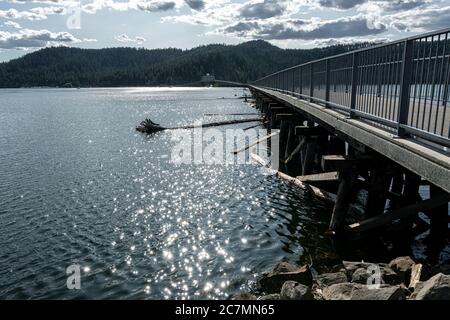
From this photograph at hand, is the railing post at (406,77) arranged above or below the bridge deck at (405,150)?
above

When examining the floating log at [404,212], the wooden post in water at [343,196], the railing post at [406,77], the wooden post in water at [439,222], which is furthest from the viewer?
the wooden post in water at [439,222]

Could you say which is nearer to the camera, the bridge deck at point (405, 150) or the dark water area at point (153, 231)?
the bridge deck at point (405, 150)

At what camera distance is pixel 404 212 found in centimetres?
927

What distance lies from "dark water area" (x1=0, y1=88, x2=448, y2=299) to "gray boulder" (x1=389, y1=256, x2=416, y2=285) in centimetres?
158

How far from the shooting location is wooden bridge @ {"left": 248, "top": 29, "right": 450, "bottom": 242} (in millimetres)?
6176

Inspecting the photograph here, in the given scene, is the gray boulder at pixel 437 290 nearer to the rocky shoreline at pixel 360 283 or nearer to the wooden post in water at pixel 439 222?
the rocky shoreline at pixel 360 283

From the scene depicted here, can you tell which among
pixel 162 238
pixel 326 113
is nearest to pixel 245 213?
pixel 162 238

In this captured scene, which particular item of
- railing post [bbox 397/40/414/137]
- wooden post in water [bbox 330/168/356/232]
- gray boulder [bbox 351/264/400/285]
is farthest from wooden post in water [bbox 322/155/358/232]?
railing post [bbox 397/40/414/137]

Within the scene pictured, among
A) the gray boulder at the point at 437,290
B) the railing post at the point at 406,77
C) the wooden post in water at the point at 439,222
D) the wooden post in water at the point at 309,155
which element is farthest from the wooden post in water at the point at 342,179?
the wooden post in water at the point at 309,155

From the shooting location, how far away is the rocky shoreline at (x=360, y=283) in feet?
20.4

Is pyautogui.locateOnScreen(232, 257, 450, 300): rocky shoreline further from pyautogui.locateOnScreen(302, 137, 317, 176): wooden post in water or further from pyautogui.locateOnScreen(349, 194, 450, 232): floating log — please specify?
pyautogui.locateOnScreen(302, 137, 317, 176): wooden post in water

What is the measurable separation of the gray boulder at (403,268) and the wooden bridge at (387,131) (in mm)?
1209

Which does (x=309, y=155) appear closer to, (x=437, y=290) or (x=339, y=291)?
(x=339, y=291)
